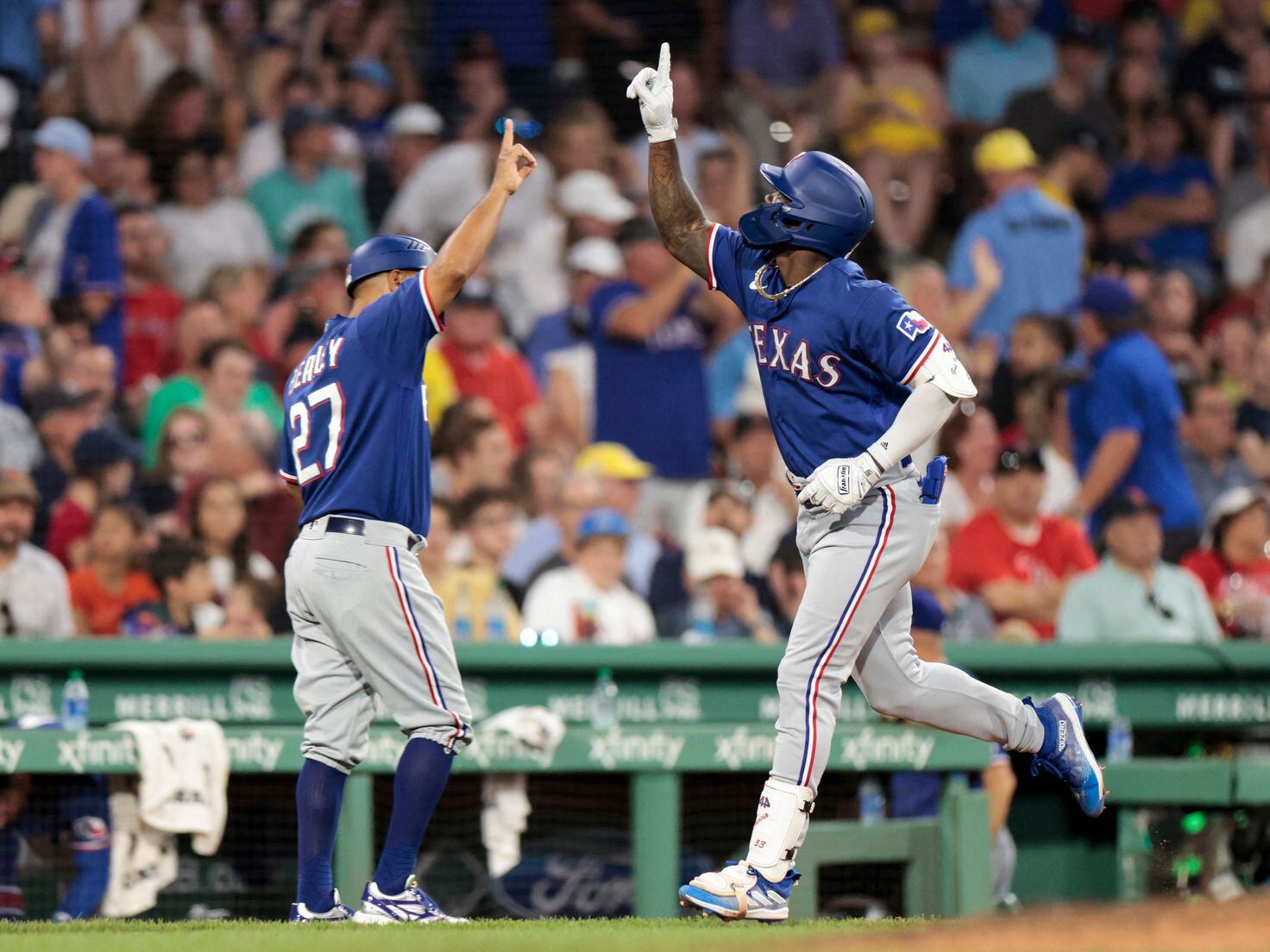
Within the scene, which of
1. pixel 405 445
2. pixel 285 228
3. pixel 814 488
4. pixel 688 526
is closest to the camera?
pixel 814 488

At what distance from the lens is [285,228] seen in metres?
10.5

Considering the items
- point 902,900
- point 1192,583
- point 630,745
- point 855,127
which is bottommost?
point 902,900

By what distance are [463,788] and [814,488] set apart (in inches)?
99.3

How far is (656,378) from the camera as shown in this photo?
9.45 metres

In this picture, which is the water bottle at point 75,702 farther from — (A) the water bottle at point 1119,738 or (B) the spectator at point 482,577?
(A) the water bottle at point 1119,738

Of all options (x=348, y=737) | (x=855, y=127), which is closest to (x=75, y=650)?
(x=348, y=737)

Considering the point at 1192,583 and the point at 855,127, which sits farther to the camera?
the point at 855,127

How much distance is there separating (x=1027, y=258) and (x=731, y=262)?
5.21 metres

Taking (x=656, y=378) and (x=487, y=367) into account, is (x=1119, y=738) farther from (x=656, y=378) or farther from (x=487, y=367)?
(x=487, y=367)

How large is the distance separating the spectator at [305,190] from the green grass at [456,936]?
234 inches

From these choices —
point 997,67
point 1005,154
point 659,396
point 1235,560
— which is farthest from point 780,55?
point 1235,560

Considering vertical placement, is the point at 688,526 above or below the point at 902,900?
above

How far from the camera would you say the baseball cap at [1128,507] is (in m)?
7.92

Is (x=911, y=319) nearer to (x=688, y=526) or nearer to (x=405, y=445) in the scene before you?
(x=405, y=445)
